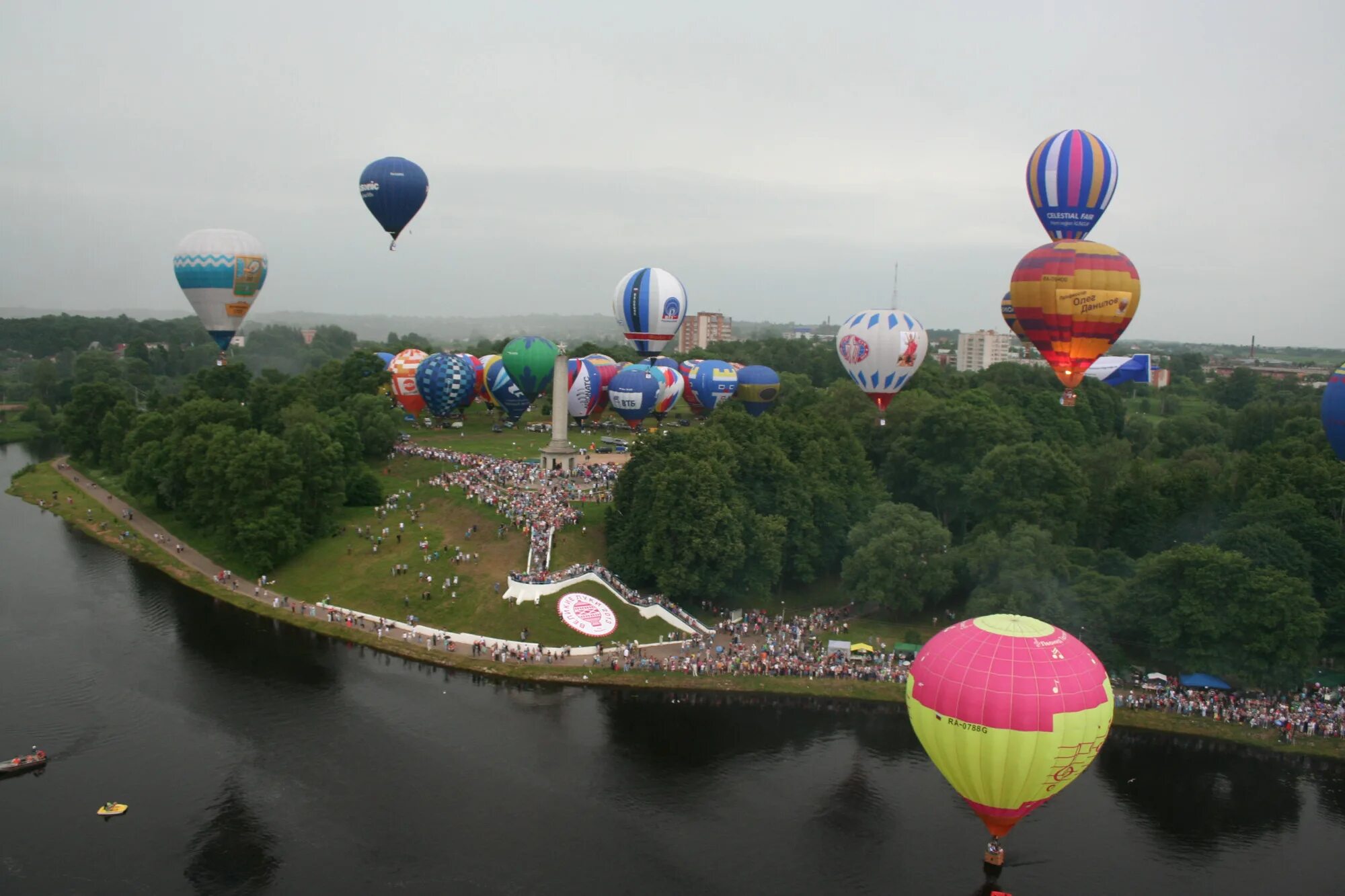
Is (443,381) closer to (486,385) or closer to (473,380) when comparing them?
(473,380)

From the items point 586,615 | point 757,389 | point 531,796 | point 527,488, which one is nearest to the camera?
point 531,796

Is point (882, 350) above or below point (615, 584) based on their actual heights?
above

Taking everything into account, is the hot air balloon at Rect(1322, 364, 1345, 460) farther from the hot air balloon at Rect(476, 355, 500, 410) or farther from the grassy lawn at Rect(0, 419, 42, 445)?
the grassy lawn at Rect(0, 419, 42, 445)

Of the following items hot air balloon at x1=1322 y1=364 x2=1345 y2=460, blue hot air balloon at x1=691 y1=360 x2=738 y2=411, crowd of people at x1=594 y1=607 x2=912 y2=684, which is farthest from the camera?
blue hot air balloon at x1=691 y1=360 x2=738 y2=411

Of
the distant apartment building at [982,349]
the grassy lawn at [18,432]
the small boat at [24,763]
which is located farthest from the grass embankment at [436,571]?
the distant apartment building at [982,349]

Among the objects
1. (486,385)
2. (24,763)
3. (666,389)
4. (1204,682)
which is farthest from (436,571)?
(486,385)

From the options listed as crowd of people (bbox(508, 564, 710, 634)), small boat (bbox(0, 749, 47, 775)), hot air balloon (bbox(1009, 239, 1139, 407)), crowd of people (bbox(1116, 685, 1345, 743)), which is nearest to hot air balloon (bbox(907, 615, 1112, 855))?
crowd of people (bbox(1116, 685, 1345, 743))
